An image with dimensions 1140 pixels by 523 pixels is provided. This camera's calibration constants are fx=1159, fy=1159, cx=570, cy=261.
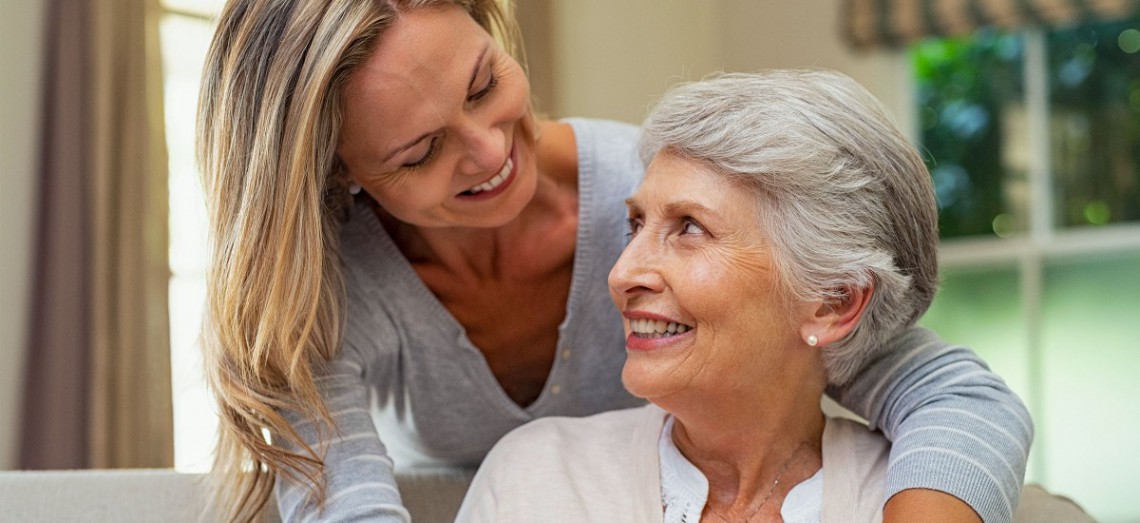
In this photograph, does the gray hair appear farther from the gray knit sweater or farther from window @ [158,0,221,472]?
window @ [158,0,221,472]

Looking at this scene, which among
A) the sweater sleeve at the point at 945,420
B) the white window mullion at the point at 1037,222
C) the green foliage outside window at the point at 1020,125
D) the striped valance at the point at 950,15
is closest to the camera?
the sweater sleeve at the point at 945,420

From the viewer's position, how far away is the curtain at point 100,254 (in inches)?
141

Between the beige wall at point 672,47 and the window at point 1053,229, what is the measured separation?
37 cm

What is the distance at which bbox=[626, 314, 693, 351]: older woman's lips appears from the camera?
1.58 meters

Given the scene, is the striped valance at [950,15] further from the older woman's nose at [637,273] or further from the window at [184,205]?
the older woman's nose at [637,273]

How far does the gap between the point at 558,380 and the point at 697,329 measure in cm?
47

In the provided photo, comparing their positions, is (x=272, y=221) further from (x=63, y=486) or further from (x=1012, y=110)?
(x=1012, y=110)

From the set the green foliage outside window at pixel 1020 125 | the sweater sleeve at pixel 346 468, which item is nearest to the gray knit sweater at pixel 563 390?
the sweater sleeve at pixel 346 468

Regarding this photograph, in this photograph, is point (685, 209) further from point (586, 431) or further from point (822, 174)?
point (586, 431)

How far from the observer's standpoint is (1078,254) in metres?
4.45

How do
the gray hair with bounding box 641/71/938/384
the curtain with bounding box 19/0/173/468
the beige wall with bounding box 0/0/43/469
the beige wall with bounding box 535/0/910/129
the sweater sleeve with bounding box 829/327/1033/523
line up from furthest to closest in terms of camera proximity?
1. the beige wall with bounding box 535/0/910/129
2. the curtain with bounding box 19/0/173/468
3. the beige wall with bounding box 0/0/43/469
4. the gray hair with bounding box 641/71/938/384
5. the sweater sleeve with bounding box 829/327/1033/523

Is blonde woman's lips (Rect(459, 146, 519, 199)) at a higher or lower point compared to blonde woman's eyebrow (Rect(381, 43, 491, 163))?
lower

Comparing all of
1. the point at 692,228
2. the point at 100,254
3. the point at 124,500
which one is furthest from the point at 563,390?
the point at 100,254

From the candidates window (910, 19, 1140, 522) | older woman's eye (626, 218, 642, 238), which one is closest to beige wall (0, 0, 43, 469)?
older woman's eye (626, 218, 642, 238)
